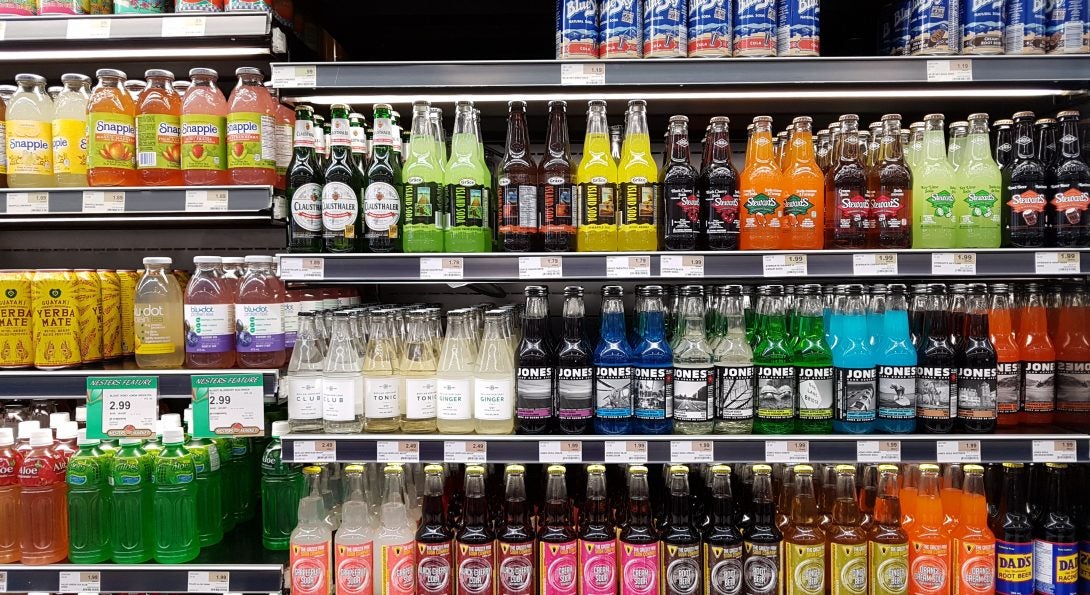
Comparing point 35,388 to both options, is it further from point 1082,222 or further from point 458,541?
point 1082,222

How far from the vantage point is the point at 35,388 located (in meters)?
2.09

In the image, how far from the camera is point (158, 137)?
214 centimetres

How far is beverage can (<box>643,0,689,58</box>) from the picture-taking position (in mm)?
2051

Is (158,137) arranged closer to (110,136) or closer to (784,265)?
(110,136)

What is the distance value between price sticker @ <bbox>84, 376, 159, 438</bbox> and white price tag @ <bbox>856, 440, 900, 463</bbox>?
7.41 ft

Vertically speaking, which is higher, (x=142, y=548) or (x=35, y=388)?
(x=35, y=388)

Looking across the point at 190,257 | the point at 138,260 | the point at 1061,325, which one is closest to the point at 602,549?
the point at 1061,325

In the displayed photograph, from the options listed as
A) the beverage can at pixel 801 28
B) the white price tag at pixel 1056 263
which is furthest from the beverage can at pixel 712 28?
the white price tag at pixel 1056 263

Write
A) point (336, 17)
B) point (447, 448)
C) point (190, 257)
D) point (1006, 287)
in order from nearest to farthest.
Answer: point (447, 448) → point (1006, 287) → point (336, 17) → point (190, 257)

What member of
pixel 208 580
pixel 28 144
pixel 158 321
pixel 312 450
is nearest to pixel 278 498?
pixel 208 580

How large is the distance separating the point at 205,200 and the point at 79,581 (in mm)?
1326

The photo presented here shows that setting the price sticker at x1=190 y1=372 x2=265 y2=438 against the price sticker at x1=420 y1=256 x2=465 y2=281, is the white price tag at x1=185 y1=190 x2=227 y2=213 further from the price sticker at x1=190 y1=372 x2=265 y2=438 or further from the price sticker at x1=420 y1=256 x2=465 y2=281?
the price sticker at x1=420 y1=256 x2=465 y2=281

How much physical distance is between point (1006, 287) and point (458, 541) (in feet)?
6.57

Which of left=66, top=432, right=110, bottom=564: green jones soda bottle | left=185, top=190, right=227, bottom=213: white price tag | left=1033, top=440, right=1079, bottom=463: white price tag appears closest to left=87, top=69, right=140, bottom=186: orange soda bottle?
left=185, top=190, right=227, bottom=213: white price tag
